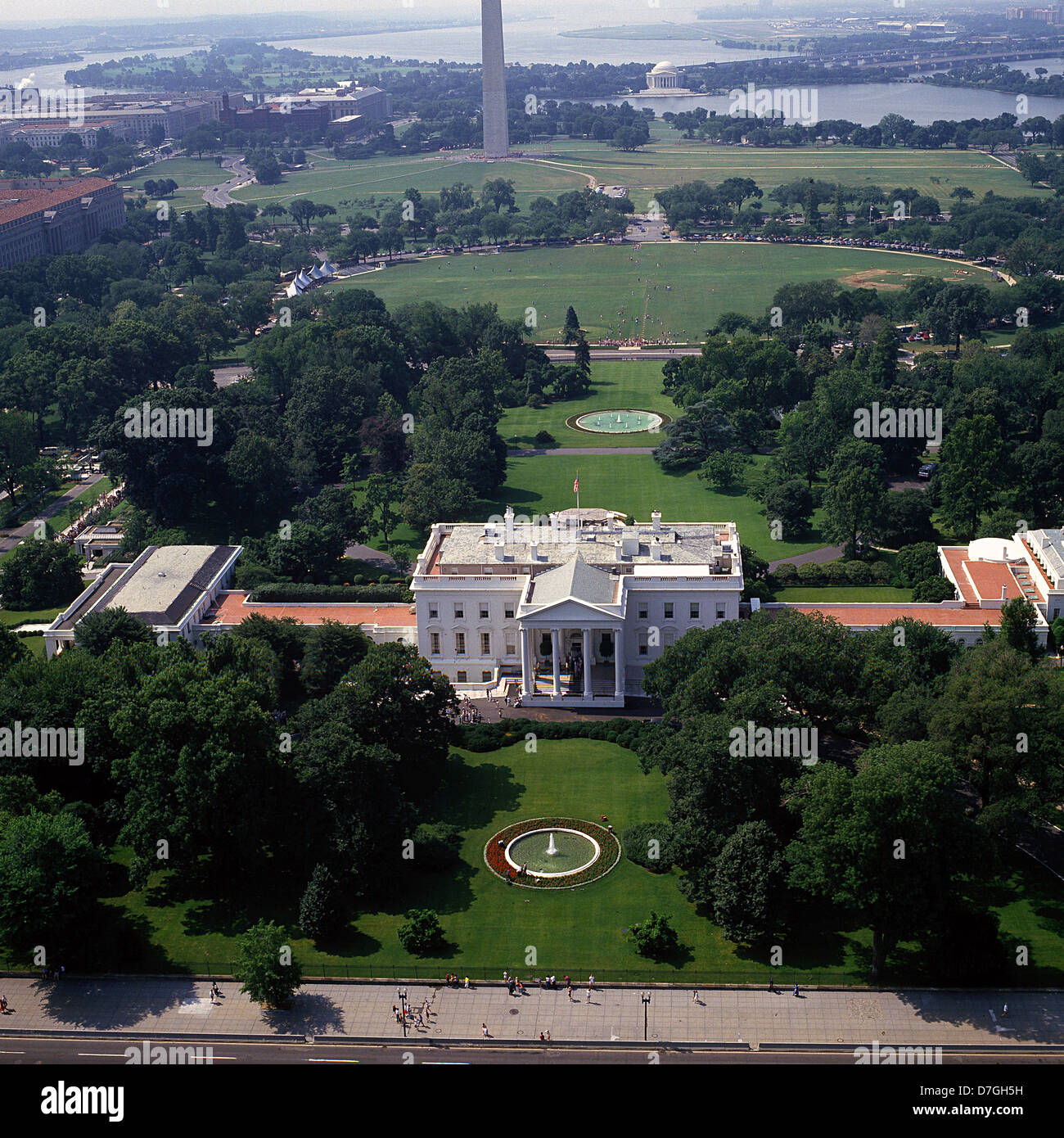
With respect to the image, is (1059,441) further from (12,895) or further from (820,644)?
(12,895)

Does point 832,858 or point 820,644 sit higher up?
point 820,644

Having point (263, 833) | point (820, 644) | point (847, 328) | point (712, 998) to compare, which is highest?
point (847, 328)

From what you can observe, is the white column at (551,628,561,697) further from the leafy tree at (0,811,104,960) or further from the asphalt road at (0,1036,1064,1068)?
the leafy tree at (0,811,104,960)

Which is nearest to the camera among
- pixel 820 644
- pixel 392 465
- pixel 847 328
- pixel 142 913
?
pixel 142 913

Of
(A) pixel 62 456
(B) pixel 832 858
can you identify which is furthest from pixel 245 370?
(B) pixel 832 858

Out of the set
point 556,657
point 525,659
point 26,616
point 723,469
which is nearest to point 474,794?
point 525,659

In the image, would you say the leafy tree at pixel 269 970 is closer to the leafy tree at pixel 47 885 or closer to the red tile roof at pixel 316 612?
the leafy tree at pixel 47 885

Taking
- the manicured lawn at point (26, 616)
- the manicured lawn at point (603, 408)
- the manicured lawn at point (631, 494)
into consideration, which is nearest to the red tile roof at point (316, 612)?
the manicured lawn at point (26, 616)

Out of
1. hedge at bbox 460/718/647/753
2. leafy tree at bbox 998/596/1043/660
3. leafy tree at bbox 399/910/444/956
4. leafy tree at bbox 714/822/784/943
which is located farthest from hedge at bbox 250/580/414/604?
leafy tree at bbox 998/596/1043/660
